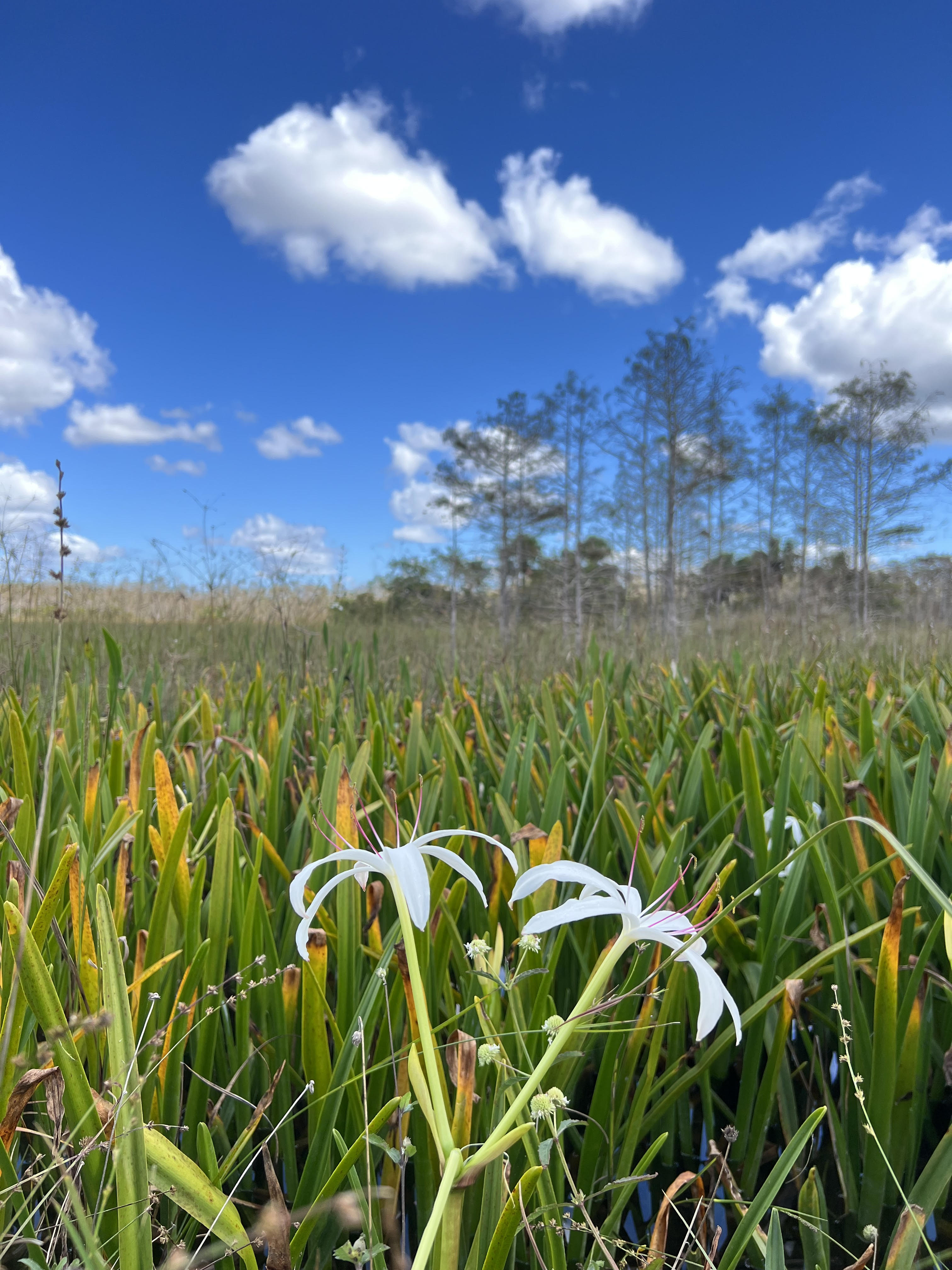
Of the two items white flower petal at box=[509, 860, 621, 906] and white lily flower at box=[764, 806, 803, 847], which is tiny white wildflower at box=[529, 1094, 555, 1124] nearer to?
white flower petal at box=[509, 860, 621, 906]

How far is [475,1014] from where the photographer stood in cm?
115

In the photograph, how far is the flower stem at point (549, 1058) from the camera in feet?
1.63

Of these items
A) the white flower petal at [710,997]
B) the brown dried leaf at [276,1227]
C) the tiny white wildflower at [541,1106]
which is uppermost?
the white flower petal at [710,997]

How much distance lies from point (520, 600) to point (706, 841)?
2200 cm

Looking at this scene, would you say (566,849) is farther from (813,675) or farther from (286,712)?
(813,675)

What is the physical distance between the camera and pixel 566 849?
1633mm

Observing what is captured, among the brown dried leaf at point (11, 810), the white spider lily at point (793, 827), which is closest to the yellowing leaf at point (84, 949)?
the brown dried leaf at point (11, 810)

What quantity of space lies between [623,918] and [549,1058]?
13cm

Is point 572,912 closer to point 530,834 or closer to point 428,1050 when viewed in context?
point 428,1050

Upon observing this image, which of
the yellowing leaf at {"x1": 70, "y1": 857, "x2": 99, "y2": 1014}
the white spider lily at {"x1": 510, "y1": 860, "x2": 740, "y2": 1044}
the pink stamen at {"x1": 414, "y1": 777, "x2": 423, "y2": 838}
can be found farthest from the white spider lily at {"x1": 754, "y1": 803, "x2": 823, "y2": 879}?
the yellowing leaf at {"x1": 70, "y1": 857, "x2": 99, "y2": 1014}

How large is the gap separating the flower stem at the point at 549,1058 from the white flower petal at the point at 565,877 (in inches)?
1.7

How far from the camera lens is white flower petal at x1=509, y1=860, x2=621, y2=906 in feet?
1.89

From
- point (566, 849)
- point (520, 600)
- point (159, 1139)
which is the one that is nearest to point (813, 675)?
point (566, 849)

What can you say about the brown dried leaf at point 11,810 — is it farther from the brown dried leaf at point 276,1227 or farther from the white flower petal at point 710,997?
the white flower petal at point 710,997
